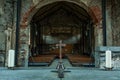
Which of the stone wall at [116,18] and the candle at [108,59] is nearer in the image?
the candle at [108,59]

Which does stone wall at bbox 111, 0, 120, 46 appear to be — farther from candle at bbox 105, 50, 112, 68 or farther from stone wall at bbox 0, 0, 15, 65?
Answer: stone wall at bbox 0, 0, 15, 65

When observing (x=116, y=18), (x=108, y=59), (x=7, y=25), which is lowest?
(x=108, y=59)

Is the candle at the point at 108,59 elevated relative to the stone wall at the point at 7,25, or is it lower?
lower

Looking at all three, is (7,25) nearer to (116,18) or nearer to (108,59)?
(116,18)

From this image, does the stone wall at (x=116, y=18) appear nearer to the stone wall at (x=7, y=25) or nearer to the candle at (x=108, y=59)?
the candle at (x=108, y=59)

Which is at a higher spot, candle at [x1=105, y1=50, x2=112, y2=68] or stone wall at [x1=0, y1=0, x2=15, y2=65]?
stone wall at [x1=0, y1=0, x2=15, y2=65]

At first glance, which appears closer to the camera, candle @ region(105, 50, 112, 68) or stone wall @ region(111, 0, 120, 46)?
candle @ region(105, 50, 112, 68)

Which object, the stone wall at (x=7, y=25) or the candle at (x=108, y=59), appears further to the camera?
the stone wall at (x=7, y=25)

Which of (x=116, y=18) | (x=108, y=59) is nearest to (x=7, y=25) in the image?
(x=116, y=18)

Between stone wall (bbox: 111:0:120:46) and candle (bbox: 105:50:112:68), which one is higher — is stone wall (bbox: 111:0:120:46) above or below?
above

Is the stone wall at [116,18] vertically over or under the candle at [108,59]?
over

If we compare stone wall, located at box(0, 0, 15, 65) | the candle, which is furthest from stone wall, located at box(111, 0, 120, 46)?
stone wall, located at box(0, 0, 15, 65)

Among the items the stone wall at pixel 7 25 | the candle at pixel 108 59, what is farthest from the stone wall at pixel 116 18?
the stone wall at pixel 7 25

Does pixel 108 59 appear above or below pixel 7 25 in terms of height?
below
